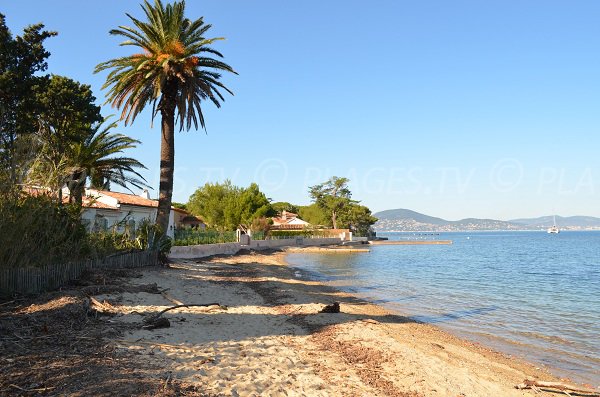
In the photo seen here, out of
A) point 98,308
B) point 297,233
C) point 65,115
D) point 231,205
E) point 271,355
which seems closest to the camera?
point 271,355

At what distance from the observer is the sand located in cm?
744

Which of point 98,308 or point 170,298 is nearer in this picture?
point 98,308

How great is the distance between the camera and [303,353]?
948 centimetres

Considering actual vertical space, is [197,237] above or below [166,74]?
below

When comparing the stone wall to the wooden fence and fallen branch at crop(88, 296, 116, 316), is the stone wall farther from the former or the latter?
fallen branch at crop(88, 296, 116, 316)

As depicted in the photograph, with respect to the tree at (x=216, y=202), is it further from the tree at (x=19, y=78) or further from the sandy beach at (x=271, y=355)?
the sandy beach at (x=271, y=355)

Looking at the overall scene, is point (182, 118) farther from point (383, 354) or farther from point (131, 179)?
point (383, 354)

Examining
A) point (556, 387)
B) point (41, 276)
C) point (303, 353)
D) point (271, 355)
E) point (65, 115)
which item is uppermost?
point (65, 115)

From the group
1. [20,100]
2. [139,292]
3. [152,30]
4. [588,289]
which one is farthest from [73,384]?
[588,289]

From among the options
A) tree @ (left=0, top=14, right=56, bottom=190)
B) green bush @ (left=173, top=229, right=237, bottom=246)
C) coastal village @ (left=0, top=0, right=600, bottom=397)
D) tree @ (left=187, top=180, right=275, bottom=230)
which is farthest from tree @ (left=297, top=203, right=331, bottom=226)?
tree @ (left=0, top=14, right=56, bottom=190)

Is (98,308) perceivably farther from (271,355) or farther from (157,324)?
(271,355)

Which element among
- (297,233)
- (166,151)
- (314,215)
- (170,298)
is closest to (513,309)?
(170,298)

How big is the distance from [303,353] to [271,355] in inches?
34.1

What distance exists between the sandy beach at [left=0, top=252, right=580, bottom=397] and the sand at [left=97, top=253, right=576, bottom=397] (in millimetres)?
26
